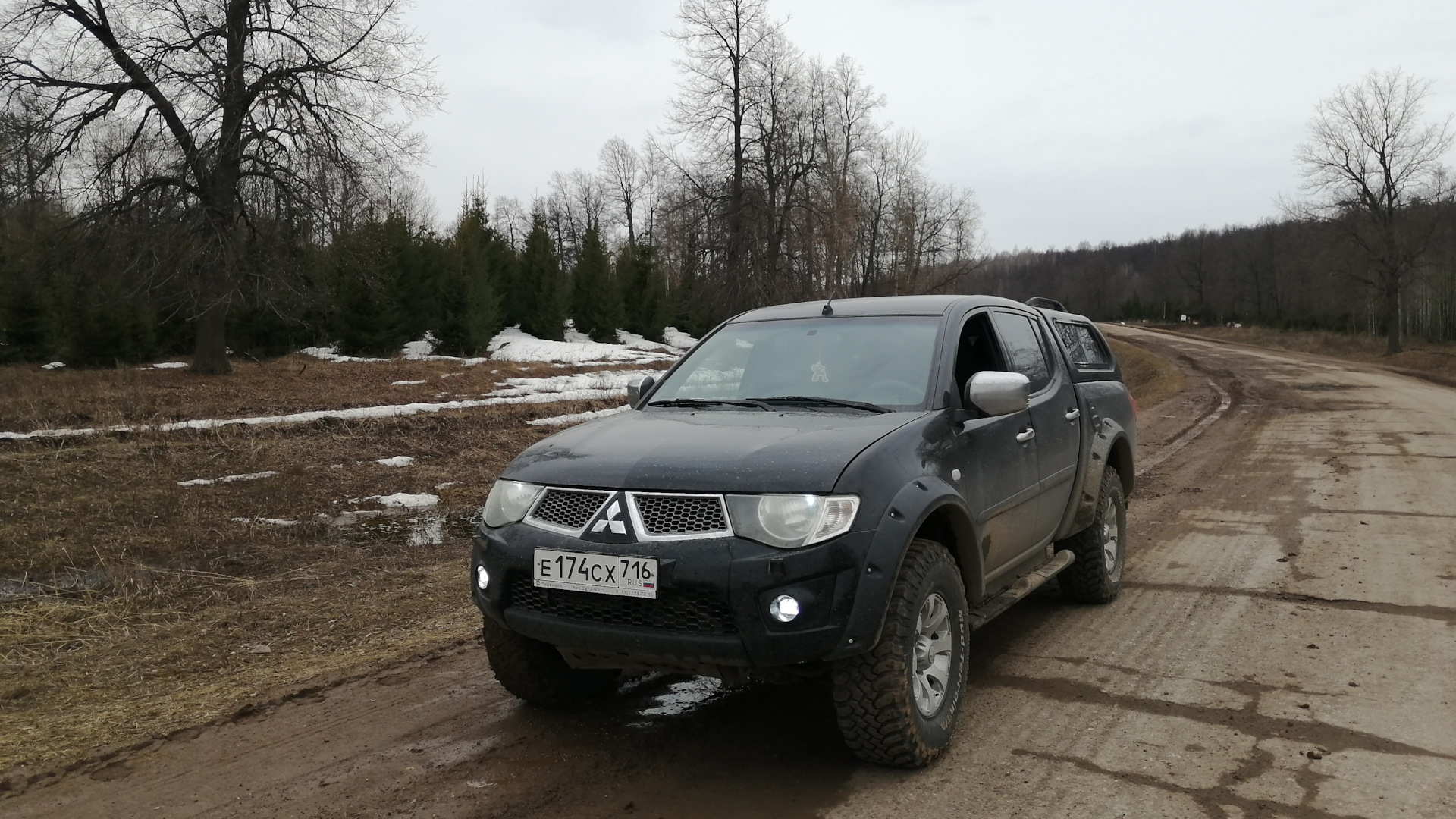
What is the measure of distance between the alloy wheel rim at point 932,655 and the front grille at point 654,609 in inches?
31.5

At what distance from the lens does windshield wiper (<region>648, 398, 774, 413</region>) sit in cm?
410

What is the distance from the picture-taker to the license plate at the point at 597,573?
10.3 feet

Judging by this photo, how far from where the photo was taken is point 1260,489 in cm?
960

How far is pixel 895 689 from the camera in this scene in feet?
10.6

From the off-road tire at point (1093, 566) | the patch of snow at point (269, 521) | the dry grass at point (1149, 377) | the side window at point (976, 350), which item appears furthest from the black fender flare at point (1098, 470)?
the dry grass at point (1149, 377)

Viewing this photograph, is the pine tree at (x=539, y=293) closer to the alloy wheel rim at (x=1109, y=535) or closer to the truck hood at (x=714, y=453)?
the alloy wheel rim at (x=1109, y=535)

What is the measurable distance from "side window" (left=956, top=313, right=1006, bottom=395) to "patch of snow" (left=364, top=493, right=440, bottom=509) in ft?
22.3

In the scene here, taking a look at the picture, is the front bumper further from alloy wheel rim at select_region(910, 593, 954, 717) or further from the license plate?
alloy wheel rim at select_region(910, 593, 954, 717)

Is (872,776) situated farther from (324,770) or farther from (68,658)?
(68,658)

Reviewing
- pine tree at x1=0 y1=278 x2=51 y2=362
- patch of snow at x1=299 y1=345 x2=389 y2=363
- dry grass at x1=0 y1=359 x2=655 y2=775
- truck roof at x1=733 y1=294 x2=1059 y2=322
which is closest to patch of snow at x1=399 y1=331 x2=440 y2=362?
patch of snow at x1=299 y1=345 x2=389 y2=363

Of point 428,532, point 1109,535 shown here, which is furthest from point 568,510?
point 428,532

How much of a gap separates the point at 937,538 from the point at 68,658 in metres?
4.62

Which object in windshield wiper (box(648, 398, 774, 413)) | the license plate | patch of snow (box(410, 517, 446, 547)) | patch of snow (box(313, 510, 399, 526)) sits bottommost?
patch of snow (box(410, 517, 446, 547))

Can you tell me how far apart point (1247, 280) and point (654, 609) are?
111 meters
